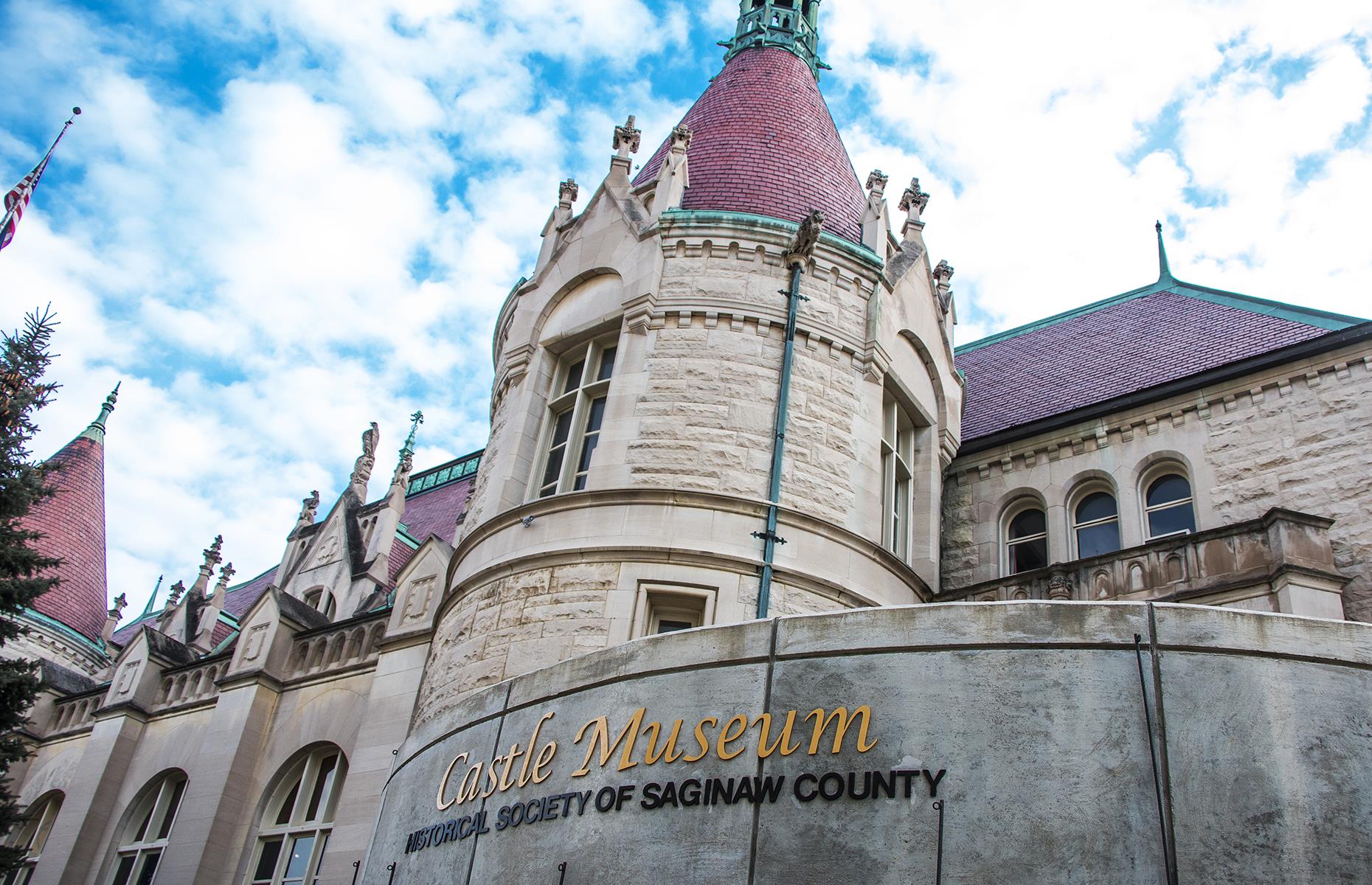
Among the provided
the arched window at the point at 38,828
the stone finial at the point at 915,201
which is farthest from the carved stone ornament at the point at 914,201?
the arched window at the point at 38,828

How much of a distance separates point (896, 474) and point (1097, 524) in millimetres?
2921

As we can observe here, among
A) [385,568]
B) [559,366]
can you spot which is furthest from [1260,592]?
[385,568]

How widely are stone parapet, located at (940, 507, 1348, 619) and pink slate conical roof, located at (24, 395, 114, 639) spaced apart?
26.1 m

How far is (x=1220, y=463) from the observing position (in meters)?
15.2

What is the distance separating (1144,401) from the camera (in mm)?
16234

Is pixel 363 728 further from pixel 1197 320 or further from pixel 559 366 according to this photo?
Answer: pixel 1197 320

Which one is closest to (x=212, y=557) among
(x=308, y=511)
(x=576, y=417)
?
(x=308, y=511)

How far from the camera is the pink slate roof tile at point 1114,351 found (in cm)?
1669

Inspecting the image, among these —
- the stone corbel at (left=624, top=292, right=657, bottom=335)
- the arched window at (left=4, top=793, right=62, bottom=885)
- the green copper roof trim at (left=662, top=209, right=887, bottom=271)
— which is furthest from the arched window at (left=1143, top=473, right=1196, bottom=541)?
the arched window at (left=4, top=793, right=62, bottom=885)

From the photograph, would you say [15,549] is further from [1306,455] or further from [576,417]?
[1306,455]

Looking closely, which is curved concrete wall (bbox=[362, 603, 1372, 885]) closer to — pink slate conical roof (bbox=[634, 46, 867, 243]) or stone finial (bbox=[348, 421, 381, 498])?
pink slate conical roof (bbox=[634, 46, 867, 243])

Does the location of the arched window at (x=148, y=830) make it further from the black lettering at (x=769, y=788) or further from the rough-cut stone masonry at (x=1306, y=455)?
the rough-cut stone masonry at (x=1306, y=455)

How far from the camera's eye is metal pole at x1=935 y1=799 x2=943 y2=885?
6.49m

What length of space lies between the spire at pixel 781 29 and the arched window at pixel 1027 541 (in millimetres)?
9255
